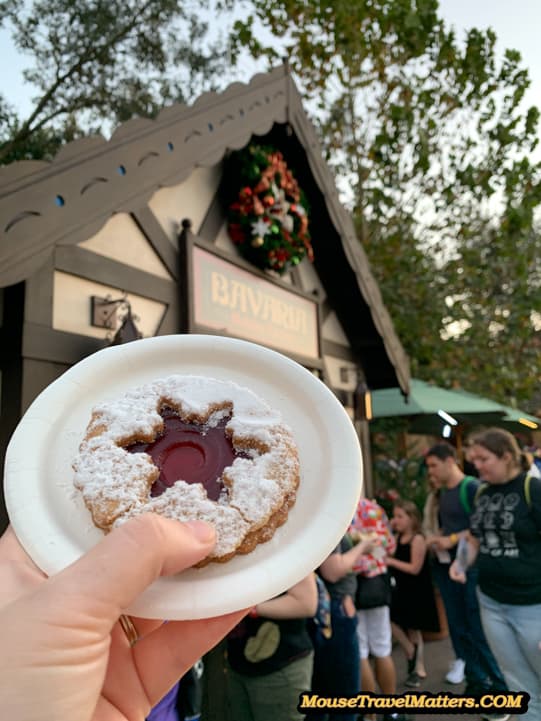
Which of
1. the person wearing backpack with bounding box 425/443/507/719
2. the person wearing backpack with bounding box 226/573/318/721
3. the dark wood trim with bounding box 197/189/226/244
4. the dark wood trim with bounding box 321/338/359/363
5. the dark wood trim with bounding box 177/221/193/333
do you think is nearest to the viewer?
the person wearing backpack with bounding box 226/573/318/721

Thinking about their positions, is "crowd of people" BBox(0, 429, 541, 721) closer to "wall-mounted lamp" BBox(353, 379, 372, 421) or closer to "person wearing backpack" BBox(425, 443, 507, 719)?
"person wearing backpack" BBox(425, 443, 507, 719)

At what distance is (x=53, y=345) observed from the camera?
2717 mm

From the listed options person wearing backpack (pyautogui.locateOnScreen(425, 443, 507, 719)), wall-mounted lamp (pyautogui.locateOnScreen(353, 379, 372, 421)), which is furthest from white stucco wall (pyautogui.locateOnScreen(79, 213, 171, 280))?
wall-mounted lamp (pyautogui.locateOnScreen(353, 379, 372, 421))

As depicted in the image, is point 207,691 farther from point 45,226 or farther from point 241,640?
point 45,226

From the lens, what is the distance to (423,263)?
10852mm

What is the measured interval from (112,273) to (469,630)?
13.6ft

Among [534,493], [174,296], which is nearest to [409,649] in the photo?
[534,493]

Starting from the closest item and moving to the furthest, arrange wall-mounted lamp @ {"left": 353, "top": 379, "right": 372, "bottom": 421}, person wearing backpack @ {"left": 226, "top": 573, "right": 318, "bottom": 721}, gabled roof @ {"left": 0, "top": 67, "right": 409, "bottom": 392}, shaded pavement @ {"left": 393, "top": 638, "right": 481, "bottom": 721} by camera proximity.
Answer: gabled roof @ {"left": 0, "top": 67, "right": 409, "bottom": 392}
person wearing backpack @ {"left": 226, "top": 573, "right": 318, "bottom": 721}
shaded pavement @ {"left": 393, "top": 638, "right": 481, "bottom": 721}
wall-mounted lamp @ {"left": 353, "top": 379, "right": 372, "bottom": 421}

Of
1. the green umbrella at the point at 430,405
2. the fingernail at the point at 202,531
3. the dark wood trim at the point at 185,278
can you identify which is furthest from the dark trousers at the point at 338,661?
the green umbrella at the point at 430,405

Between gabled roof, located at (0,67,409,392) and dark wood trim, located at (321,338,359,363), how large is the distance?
482mm

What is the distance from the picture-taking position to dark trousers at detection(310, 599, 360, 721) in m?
3.36

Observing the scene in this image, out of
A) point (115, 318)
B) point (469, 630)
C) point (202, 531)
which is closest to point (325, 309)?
point (115, 318)

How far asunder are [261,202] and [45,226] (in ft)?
7.49

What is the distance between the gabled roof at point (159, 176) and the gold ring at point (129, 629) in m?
1.53
